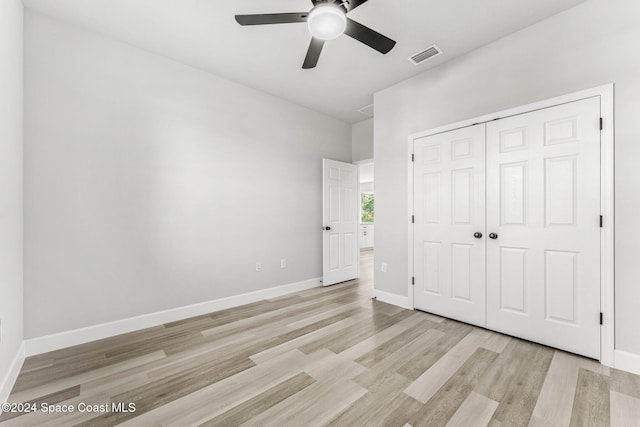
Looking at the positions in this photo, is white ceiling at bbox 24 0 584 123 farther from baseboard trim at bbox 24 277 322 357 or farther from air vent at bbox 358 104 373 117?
baseboard trim at bbox 24 277 322 357

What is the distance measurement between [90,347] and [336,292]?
2.89 metres

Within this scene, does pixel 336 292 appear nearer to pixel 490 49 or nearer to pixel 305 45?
pixel 305 45

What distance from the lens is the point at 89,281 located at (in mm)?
2508

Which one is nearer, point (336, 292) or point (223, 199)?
point (223, 199)

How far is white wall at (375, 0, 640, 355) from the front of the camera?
199cm

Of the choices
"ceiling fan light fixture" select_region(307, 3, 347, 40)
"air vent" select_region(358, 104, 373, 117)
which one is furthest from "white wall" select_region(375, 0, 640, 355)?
"ceiling fan light fixture" select_region(307, 3, 347, 40)

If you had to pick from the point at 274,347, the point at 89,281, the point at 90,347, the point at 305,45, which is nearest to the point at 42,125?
Result: the point at 89,281

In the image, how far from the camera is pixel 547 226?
2363 mm

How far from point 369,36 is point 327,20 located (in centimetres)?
42

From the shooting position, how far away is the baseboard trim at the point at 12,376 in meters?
1.67

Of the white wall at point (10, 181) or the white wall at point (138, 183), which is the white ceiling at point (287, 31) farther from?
the white wall at point (10, 181)

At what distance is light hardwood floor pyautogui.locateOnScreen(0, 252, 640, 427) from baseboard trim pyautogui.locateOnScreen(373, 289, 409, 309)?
593mm

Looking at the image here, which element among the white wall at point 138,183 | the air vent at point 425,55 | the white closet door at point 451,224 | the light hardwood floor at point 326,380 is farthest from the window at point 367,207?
the light hardwood floor at point 326,380

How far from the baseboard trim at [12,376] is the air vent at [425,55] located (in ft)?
14.3
